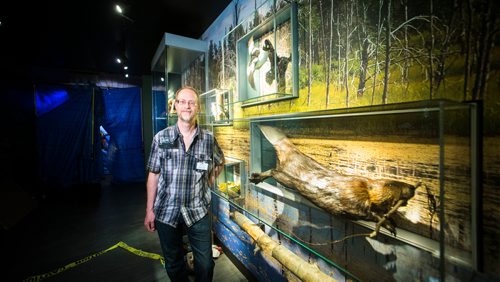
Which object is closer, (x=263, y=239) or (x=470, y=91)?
(x=470, y=91)

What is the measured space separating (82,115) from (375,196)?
7.22 m

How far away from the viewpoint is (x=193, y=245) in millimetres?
1706

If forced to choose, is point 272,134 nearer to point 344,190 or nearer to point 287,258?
point 344,190

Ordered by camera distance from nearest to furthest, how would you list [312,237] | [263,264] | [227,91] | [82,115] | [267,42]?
[312,237] → [267,42] → [263,264] → [227,91] → [82,115]

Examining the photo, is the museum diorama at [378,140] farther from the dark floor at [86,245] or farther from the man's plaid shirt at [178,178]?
the dark floor at [86,245]

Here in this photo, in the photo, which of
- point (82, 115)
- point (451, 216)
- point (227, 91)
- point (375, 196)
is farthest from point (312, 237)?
point (82, 115)

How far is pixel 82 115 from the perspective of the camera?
5.80 meters

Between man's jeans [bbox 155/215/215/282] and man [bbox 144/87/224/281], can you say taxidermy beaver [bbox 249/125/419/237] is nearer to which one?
man [bbox 144/87/224/281]

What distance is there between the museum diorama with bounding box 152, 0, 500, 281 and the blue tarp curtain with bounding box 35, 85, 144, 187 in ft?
19.2

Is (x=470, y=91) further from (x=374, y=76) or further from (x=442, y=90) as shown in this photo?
(x=374, y=76)

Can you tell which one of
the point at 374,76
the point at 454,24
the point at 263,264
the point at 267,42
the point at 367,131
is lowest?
the point at 263,264

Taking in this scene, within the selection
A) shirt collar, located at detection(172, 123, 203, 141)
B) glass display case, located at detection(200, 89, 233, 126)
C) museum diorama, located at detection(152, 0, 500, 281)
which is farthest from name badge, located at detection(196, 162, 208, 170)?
glass display case, located at detection(200, 89, 233, 126)

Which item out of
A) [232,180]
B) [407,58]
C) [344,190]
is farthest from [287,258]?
[232,180]

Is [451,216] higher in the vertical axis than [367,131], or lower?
lower
